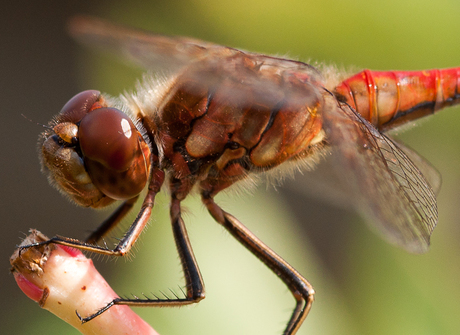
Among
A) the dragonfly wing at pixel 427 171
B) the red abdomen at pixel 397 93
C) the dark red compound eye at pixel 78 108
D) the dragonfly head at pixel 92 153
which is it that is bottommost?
the dragonfly head at pixel 92 153

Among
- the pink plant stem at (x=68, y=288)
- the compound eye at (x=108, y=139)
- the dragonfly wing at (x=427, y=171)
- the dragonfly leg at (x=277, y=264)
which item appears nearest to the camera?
the pink plant stem at (x=68, y=288)

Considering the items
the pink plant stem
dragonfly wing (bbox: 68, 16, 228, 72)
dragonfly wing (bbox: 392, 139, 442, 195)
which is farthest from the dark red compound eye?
dragonfly wing (bbox: 392, 139, 442, 195)

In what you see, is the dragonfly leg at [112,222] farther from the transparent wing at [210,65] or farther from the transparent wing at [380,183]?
the transparent wing at [380,183]

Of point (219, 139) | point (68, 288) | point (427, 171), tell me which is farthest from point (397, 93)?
point (68, 288)

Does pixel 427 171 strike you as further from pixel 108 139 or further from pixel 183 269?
pixel 108 139

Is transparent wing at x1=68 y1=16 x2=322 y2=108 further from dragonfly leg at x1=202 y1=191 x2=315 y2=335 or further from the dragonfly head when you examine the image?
dragonfly leg at x1=202 y1=191 x2=315 y2=335

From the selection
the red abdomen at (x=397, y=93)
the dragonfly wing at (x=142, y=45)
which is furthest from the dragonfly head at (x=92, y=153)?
the red abdomen at (x=397, y=93)

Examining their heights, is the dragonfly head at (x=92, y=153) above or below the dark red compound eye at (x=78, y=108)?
below
